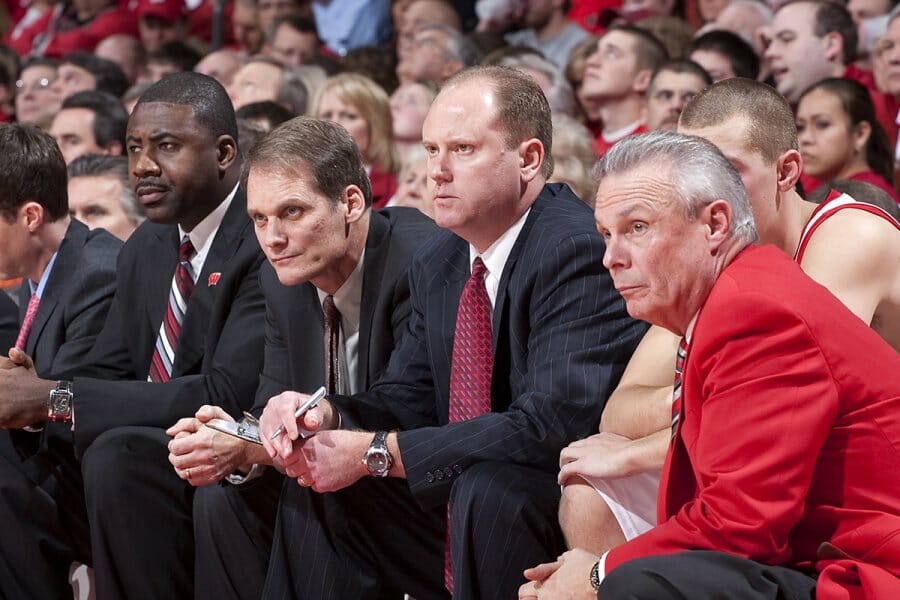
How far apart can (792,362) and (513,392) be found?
1.10 metres

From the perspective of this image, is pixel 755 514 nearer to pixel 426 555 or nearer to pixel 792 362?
pixel 792 362

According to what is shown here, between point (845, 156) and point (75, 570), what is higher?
point (845, 156)

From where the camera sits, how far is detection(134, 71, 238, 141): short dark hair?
4352 millimetres

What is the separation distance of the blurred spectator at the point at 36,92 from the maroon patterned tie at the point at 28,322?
4.24 metres

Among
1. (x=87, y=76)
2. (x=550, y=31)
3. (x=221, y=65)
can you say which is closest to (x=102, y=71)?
(x=87, y=76)

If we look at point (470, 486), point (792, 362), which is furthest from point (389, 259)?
point (792, 362)

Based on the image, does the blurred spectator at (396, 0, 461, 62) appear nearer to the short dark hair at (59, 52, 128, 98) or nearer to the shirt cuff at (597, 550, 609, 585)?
the short dark hair at (59, 52, 128, 98)

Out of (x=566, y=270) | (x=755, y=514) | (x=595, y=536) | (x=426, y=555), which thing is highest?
(x=566, y=270)

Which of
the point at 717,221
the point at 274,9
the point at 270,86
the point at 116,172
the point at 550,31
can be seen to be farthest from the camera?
the point at 274,9

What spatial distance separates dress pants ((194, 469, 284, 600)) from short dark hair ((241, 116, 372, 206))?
793 millimetres

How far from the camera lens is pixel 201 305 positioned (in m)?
4.18

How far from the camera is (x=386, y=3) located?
921 cm

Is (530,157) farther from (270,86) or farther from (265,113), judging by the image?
(270,86)

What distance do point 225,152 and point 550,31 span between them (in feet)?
13.5
